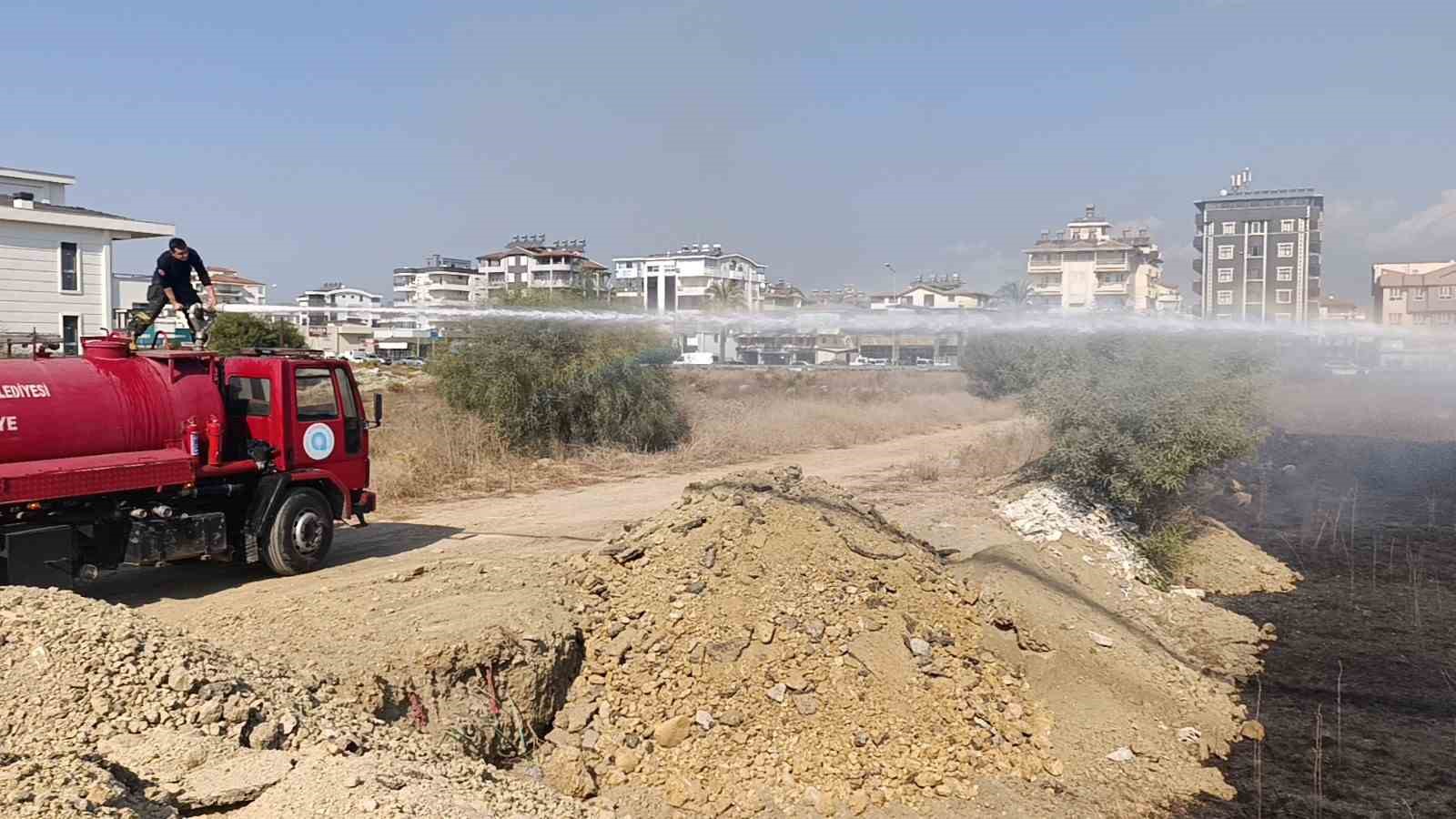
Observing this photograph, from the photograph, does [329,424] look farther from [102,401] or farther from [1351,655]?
[1351,655]

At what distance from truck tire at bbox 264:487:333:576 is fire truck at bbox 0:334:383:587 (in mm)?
17

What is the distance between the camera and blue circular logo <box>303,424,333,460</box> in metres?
13.4

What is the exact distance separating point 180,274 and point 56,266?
1836cm

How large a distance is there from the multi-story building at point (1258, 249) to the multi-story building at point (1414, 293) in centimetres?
946

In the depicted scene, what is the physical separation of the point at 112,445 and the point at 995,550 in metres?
12.4

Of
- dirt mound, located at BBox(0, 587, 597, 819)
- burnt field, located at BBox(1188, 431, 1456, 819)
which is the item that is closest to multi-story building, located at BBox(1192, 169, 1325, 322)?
burnt field, located at BBox(1188, 431, 1456, 819)

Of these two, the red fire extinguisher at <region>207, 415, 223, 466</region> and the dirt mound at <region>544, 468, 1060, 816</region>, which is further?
the red fire extinguisher at <region>207, 415, 223, 466</region>

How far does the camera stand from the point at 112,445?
443 inches

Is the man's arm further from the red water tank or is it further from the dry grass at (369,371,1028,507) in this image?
the dry grass at (369,371,1028,507)

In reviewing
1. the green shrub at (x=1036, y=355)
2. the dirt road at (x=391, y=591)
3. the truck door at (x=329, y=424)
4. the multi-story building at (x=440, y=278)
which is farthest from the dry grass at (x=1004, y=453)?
the multi-story building at (x=440, y=278)

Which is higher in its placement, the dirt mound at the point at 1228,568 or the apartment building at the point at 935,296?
the apartment building at the point at 935,296

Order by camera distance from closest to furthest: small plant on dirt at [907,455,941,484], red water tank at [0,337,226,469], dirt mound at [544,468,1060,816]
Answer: dirt mound at [544,468,1060,816] → red water tank at [0,337,226,469] → small plant on dirt at [907,455,941,484]

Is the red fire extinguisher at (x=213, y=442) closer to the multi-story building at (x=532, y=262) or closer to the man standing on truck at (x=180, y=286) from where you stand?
the man standing on truck at (x=180, y=286)

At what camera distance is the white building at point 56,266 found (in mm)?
27156
